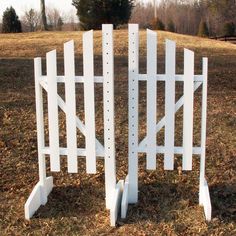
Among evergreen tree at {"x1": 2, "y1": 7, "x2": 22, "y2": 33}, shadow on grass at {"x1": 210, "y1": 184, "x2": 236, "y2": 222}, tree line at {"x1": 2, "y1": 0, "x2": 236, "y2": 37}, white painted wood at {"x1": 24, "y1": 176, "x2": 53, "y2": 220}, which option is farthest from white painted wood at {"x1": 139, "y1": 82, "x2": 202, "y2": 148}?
evergreen tree at {"x1": 2, "y1": 7, "x2": 22, "y2": 33}

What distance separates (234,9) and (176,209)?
1478cm

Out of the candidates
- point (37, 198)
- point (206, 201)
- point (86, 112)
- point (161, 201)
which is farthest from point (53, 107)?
point (206, 201)

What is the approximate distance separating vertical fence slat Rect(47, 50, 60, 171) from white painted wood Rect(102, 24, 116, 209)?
1.58 ft

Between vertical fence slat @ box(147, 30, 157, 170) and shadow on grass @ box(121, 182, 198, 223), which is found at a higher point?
vertical fence slat @ box(147, 30, 157, 170)

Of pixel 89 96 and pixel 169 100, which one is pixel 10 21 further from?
pixel 169 100

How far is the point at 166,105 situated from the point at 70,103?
90cm

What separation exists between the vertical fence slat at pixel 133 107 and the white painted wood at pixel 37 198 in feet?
2.79

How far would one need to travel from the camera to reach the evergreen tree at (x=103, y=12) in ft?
76.7

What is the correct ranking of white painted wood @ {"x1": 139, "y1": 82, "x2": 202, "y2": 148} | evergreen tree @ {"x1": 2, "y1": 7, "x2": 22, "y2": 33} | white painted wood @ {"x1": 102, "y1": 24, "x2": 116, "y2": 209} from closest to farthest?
white painted wood @ {"x1": 102, "y1": 24, "x2": 116, "y2": 209}, white painted wood @ {"x1": 139, "y1": 82, "x2": 202, "y2": 148}, evergreen tree @ {"x1": 2, "y1": 7, "x2": 22, "y2": 33}

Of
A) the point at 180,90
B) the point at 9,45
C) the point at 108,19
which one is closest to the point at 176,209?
the point at 180,90

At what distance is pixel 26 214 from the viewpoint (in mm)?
4363

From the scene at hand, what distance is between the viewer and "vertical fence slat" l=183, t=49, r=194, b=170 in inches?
166

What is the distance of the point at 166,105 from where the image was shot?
4.37 metres

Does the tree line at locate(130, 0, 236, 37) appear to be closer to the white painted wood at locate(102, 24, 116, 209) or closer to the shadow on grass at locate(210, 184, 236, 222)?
the shadow on grass at locate(210, 184, 236, 222)
